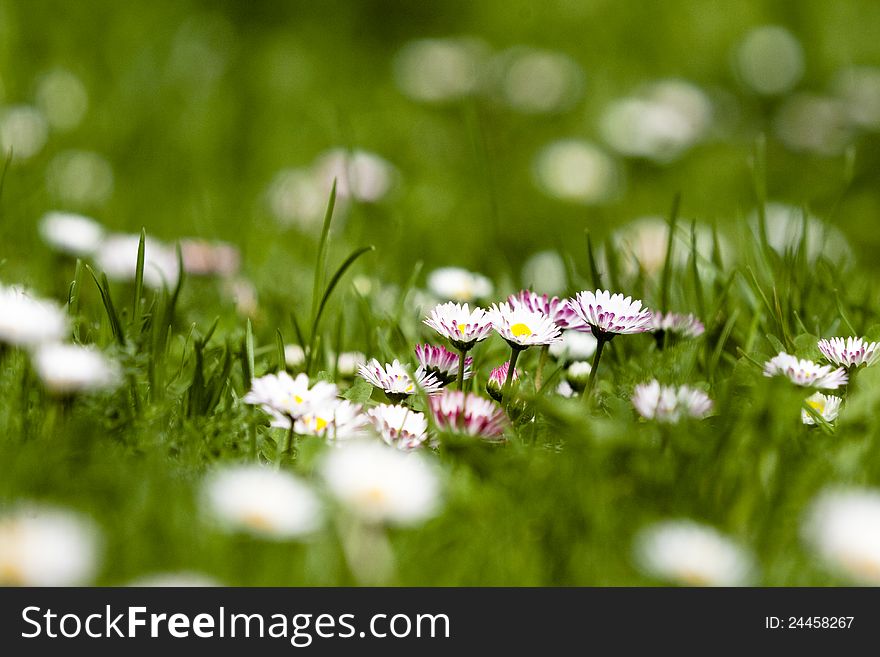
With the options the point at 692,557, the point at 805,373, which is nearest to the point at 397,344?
the point at 805,373

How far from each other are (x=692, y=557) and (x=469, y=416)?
0.34 m

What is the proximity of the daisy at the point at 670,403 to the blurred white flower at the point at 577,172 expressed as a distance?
90.1 inches

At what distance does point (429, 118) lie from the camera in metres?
3.80

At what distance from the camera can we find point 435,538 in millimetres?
1068

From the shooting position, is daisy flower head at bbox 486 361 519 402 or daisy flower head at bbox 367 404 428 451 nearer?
daisy flower head at bbox 367 404 428 451

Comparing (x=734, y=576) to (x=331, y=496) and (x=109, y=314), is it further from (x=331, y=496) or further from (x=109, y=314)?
(x=109, y=314)

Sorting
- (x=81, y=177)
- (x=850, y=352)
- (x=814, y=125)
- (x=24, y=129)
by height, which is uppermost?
(x=814, y=125)

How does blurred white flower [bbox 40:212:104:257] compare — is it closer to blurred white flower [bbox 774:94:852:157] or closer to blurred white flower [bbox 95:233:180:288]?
blurred white flower [bbox 95:233:180:288]

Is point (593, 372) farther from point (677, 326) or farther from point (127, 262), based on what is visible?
point (127, 262)

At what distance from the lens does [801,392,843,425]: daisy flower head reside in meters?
1.30

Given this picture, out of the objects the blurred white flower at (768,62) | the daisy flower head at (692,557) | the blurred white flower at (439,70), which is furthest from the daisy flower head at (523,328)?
the blurred white flower at (768,62)

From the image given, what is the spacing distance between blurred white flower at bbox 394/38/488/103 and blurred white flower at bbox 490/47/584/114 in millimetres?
104

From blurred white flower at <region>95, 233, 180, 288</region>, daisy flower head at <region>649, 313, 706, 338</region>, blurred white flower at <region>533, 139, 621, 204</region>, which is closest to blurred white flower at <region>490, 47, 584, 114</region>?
blurred white flower at <region>533, 139, 621, 204</region>

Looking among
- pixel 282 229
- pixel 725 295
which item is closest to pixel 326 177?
pixel 282 229
